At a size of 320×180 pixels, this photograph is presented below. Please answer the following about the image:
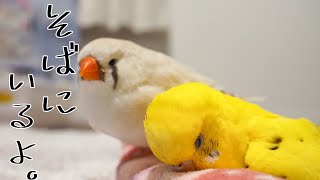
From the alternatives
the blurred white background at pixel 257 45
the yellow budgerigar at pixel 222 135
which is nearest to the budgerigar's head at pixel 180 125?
the yellow budgerigar at pixel 222 135

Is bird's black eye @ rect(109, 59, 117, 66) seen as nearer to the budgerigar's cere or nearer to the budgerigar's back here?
the budgerigar's cere

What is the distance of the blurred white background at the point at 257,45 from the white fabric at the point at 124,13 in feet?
0.15

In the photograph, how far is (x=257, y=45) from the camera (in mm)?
1331

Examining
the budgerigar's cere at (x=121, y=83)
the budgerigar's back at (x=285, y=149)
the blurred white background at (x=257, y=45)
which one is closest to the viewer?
the budgerigar's back at (x=285, y=149)

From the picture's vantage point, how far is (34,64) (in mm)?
1331

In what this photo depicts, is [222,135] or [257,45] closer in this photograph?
[222,135]

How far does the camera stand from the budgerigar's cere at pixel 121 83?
1.62ft

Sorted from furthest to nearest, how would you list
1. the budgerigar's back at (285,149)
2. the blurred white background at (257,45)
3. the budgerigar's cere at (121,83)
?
1. the blurred white background at (257,45)
2. the budgerigar's cere at (121,83)
3. the budgerigar's back at (285,149)

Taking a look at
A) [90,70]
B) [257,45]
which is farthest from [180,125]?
A: [257,45]

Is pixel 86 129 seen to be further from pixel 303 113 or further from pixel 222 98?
pixel 222 98

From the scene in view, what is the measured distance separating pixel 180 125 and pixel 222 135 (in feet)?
0.16

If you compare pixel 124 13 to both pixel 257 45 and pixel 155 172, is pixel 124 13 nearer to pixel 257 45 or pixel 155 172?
pixel 257 45

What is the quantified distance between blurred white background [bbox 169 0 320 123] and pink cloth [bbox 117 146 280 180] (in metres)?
0.74

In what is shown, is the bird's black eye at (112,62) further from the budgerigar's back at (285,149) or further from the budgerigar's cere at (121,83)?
the budgerigar's back at (285,149)
